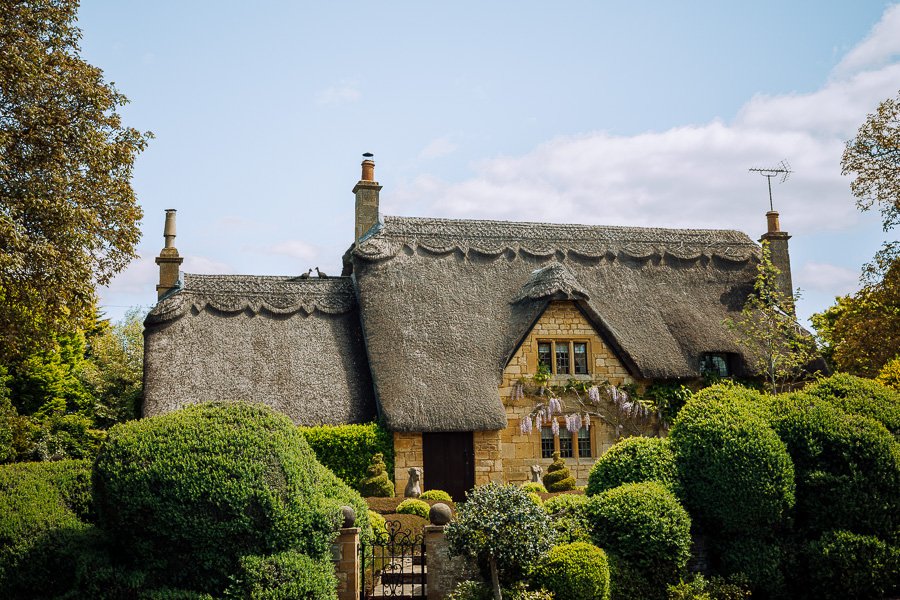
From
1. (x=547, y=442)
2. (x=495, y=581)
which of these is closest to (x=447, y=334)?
(x=547, y=442)

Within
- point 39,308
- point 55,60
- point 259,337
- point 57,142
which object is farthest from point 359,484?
point 55,60

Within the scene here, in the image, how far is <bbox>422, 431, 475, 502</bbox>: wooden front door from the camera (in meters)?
19.2

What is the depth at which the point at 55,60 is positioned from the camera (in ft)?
53.5

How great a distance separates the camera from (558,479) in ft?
59.9

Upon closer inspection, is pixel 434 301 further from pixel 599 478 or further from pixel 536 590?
pixel 536 590

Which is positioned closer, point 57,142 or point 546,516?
point 546,516

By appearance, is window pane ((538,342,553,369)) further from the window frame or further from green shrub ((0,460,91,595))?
green shrub ((0,460,91,595))

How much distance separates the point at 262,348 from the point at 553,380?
289 inches

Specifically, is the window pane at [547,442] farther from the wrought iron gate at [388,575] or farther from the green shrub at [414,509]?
the wrought iron gate at [388,575]

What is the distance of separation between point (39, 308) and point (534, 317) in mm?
11197

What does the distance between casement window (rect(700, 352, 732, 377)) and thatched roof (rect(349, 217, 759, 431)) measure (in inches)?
15.6

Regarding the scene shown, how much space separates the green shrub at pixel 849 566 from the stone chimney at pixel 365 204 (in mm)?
15532

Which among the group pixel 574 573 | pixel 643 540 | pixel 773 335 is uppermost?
pixel 773 335

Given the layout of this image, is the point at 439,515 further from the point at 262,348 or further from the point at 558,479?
the point at 262,348
